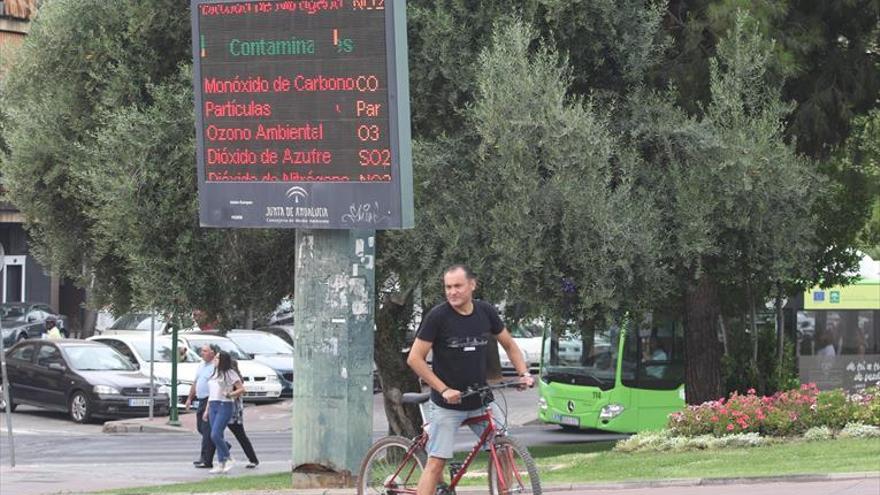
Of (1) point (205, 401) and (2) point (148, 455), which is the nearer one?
(1) point (205, 401)

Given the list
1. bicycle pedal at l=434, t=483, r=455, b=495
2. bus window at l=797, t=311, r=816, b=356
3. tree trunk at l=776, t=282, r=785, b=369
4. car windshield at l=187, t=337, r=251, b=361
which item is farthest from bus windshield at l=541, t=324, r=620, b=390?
bicycle pedal at l=434, t=483, r=455, b=495

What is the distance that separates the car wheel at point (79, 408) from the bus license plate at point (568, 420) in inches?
333

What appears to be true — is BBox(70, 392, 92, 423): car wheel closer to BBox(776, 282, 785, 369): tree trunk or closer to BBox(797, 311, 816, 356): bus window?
BBox(776, 282, 785, 369): tree trunk

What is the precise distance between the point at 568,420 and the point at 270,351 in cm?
1069

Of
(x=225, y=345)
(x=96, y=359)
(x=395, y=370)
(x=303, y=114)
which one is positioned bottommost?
(x=395, y=370)

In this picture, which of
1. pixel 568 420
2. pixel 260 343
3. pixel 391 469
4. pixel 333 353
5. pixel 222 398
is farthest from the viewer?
pixel 260 343

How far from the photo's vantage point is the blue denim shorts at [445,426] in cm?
1051

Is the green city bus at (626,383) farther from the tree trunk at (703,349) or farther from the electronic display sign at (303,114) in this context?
the electronic display sign at (303,114)

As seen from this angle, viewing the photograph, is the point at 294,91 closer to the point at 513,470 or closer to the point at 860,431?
the point at 513,470

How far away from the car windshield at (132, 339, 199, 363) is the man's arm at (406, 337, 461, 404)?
22683 mm

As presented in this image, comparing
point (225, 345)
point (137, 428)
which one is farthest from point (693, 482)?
point (225, 345)

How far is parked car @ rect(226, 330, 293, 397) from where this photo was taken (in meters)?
35.5

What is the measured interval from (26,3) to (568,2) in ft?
113

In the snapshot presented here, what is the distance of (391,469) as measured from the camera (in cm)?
1116
